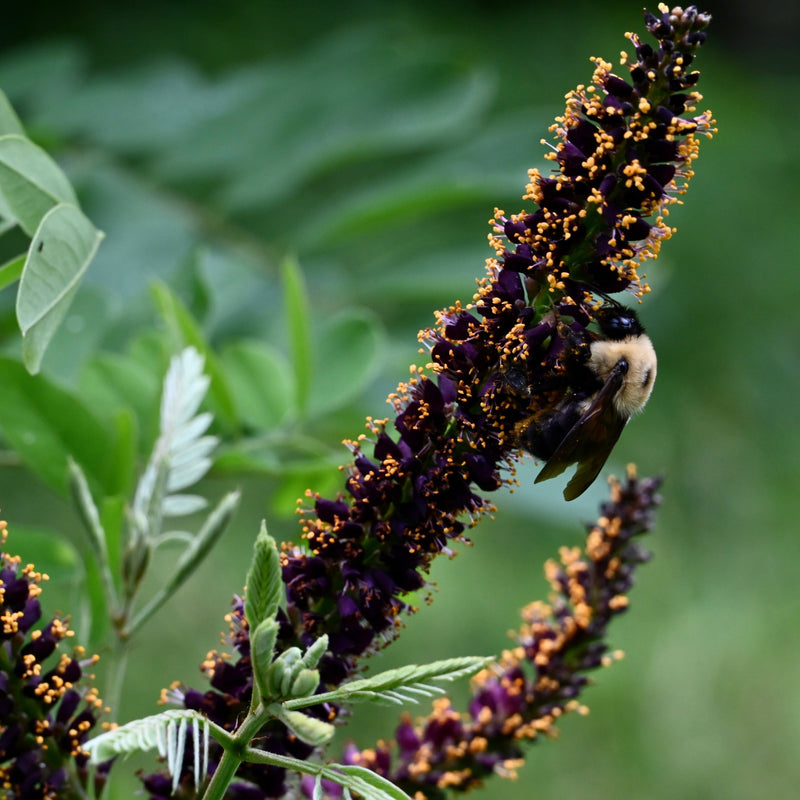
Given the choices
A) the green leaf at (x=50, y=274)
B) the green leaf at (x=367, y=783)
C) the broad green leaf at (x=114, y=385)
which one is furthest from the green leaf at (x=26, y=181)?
the green leaf at (x=367, y=783)

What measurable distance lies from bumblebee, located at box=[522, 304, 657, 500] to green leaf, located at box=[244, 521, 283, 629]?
1.58 ft

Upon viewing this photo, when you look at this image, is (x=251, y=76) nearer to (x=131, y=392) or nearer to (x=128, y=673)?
(x=131, y=392)

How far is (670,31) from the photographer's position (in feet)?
3.84

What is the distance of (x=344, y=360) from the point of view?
2154mm

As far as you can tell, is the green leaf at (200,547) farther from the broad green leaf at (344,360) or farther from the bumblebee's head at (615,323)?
the broad green leaf at (344,360)

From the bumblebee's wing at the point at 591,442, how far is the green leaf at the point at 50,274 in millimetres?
648

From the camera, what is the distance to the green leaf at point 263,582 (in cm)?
92

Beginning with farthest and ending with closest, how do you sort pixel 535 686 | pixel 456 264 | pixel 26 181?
1. pixel 456 264
2. pixel 535 686
3. pixel 26 181

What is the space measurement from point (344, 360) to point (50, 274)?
0.97 metres

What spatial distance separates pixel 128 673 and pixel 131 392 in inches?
82.9

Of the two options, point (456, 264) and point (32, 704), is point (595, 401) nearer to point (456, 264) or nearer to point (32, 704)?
point (32, 704)

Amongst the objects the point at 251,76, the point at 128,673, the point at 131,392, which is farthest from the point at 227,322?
the point at 128,673

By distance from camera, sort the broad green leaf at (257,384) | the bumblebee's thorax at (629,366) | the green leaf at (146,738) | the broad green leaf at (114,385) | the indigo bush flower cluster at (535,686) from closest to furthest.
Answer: the green leaf at (146,738) → the indigo bush flower cluster at (535,686) → the bumblebee's thorax at (629,366) → the broad green leaf at (114,385) → the broad green leaf at (257,384)

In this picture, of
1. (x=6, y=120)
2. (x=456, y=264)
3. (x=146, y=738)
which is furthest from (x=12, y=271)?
(x=456, y=264)
